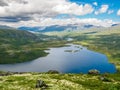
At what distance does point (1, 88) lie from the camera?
143ft

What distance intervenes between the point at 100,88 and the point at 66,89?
27.0 feet

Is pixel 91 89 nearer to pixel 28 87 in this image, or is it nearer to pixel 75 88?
pixel 75 88

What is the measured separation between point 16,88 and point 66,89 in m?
9.97

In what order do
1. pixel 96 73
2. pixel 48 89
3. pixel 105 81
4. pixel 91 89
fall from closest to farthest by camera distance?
1. pixel 48 89
2. pixel 91 89
3. pixel 105 81
4. pixel 96 73

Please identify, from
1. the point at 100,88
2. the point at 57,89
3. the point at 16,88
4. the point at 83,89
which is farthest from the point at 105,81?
the point at 16,88

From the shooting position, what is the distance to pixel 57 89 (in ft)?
137

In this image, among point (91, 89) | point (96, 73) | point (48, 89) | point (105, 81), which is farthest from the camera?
point (96, 73)

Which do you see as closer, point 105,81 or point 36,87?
point 36,87

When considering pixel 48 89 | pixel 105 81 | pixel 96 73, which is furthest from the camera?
pixel 96 73

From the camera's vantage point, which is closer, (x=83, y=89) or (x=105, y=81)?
(x=83, y=89)

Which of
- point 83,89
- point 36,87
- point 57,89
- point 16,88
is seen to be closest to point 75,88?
point 83,89

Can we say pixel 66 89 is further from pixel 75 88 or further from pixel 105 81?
A: pixel 105 81

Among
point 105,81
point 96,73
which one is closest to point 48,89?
point 105,81

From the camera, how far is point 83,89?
1724 inches
